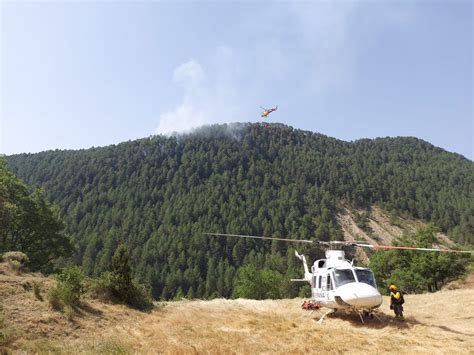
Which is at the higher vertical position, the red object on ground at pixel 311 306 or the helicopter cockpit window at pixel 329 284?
the helicopter cockpit window at pixel 329 284

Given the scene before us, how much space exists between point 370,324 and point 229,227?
14397 centimetres

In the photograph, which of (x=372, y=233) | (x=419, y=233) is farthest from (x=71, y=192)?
(x=419, y=233)

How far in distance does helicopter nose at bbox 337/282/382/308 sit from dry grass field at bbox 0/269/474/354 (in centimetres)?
106

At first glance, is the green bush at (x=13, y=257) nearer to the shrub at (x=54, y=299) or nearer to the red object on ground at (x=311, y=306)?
the shrub at (x=54, y=299)

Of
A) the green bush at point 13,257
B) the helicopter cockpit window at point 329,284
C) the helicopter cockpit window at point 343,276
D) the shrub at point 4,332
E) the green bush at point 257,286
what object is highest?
the green bush at point 13,257

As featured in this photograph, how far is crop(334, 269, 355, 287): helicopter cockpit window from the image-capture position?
16859 millimetres

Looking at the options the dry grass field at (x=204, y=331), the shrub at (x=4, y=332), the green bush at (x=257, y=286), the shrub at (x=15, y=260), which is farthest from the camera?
the green bush at (x=257, y=286)

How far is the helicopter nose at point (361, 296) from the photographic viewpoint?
51.3 feet

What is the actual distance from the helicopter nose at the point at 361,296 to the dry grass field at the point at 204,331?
106 cm

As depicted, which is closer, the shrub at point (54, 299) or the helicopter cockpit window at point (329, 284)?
the shrub at point (54, 299)

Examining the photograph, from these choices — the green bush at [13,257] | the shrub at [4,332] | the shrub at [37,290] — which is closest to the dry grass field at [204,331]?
the shrub at [4,332]

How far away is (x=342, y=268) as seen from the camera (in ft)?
57.1

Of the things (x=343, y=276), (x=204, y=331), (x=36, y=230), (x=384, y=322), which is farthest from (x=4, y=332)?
(x=36, y=230)

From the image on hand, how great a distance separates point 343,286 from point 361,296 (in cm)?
112
